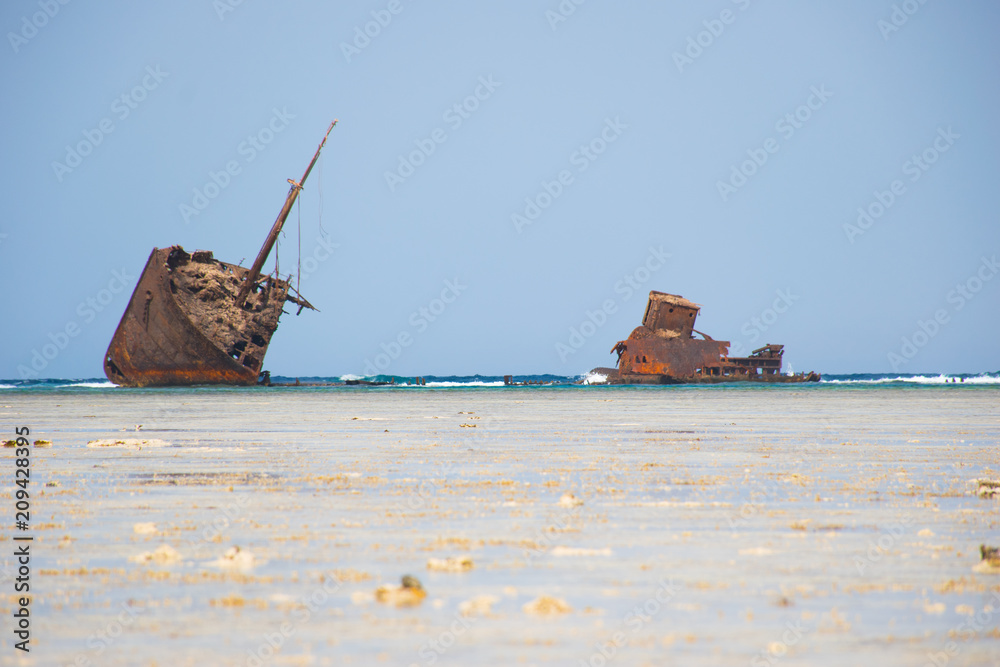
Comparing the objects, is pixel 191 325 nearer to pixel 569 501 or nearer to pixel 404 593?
pixel 569 501

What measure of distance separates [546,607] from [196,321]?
5008 cm

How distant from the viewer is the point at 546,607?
4.99m

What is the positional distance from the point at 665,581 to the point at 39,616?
3498mm

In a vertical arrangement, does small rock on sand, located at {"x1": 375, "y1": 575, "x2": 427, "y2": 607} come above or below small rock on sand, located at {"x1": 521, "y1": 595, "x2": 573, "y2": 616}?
below

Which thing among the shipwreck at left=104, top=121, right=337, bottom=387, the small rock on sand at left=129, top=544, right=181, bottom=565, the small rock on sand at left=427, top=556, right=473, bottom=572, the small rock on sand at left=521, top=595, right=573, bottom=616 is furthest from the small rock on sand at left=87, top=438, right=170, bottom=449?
the shipwreck at left=104, top=121, right=337, bottom=387

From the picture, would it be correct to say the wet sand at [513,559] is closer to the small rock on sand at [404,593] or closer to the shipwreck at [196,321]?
the small rock on sand at [404,593]

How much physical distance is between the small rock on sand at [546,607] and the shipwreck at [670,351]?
64.3 meters

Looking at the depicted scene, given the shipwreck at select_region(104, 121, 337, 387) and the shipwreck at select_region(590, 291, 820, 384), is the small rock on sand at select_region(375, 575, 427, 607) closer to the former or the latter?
the shipwreck at select_region(104, 121, 337, 387)

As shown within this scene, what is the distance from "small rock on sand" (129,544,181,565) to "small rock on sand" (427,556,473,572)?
5.67 ft

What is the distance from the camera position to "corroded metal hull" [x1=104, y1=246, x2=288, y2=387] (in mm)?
51781

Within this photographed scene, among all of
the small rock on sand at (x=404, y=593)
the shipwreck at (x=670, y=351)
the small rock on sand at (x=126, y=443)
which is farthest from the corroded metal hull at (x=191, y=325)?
the small rock on sand at (x=404, y=593)

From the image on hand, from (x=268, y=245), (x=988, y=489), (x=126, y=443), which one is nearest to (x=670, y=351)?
(x=268, y=245)

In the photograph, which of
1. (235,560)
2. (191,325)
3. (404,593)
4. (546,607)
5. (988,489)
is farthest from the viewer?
(191,325)

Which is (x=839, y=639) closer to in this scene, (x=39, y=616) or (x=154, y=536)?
(x=39, y=616)
